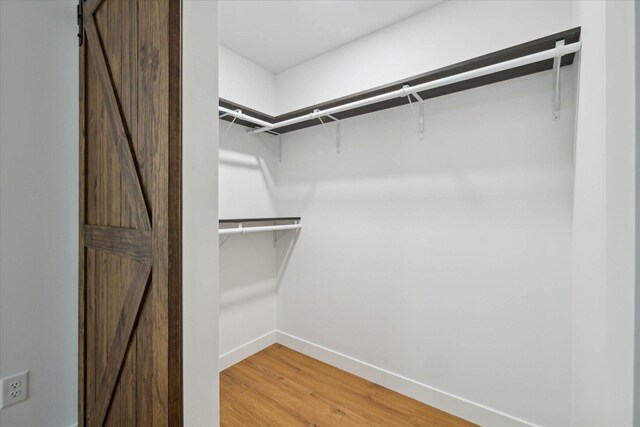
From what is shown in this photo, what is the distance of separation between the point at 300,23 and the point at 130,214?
1865mm

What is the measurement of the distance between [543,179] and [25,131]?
105 inches

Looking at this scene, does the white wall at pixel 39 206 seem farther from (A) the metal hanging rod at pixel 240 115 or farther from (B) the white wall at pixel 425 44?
(B) the white wall at pixel 425 44

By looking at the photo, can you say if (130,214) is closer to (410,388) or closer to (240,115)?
(240,115)

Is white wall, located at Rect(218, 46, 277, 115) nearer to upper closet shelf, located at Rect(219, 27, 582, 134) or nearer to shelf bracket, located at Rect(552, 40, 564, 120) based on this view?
upper closet shelf, located at Rect(219, 27, 582, 134)

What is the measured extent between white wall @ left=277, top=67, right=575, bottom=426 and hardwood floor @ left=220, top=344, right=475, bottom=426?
0.62ft

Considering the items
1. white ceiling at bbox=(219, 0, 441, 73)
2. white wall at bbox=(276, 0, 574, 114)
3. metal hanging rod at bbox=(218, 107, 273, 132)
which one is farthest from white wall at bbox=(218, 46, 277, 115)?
metal hanging rod at bbox=(218, 107, 273, 132)

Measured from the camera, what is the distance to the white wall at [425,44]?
5.29ft

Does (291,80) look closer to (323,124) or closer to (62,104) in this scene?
(323,124)

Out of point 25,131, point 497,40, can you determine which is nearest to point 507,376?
point 497,40

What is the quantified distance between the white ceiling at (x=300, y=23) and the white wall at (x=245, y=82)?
0.28 feet

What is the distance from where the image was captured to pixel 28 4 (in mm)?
1317

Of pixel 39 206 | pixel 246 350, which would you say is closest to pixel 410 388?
pixel 246 350

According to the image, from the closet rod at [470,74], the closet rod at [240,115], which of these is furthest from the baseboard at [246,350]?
the closet rod at [470,74]

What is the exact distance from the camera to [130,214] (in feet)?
3.43
